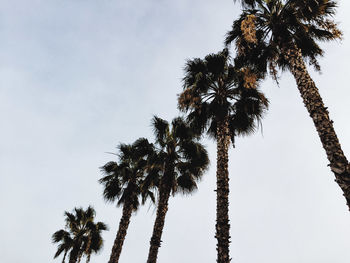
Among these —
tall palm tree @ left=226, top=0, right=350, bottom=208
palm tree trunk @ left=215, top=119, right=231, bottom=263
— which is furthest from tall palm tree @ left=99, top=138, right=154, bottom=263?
tall palm tree @ left=226, top=0, right=350, bottom=208

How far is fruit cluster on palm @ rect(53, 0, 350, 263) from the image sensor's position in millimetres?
8109

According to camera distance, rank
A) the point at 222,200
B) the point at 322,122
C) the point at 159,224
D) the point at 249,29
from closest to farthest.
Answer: the point at 322,122
the point at 222,200
the point at 249,29
the point at 159,224

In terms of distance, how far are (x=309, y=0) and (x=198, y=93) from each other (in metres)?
5.84

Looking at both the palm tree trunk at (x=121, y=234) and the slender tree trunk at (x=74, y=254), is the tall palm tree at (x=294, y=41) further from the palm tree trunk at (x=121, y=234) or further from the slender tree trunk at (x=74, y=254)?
the slender tree trunk at (x=74, y=254)

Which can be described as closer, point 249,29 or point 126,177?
point 249,29

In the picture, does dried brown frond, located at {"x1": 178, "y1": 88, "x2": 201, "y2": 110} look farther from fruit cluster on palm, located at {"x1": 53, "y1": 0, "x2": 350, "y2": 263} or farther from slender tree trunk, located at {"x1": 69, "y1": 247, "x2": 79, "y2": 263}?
slender tree trunk, located at {"x1": 69, "y1": 247, "x2": 79, "y2": 263}

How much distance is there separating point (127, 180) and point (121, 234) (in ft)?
11.4

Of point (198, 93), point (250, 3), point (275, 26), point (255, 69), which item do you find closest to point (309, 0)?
point (275, 26)

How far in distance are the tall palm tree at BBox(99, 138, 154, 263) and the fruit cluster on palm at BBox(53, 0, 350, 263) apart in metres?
0.06

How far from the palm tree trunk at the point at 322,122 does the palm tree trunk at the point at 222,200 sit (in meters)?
3.81

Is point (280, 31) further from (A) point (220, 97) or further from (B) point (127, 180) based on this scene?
(B) point (127, 180)

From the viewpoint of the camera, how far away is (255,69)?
434 inches

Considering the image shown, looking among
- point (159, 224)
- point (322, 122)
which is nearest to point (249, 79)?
point (322, 122)

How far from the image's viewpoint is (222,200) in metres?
8.86
